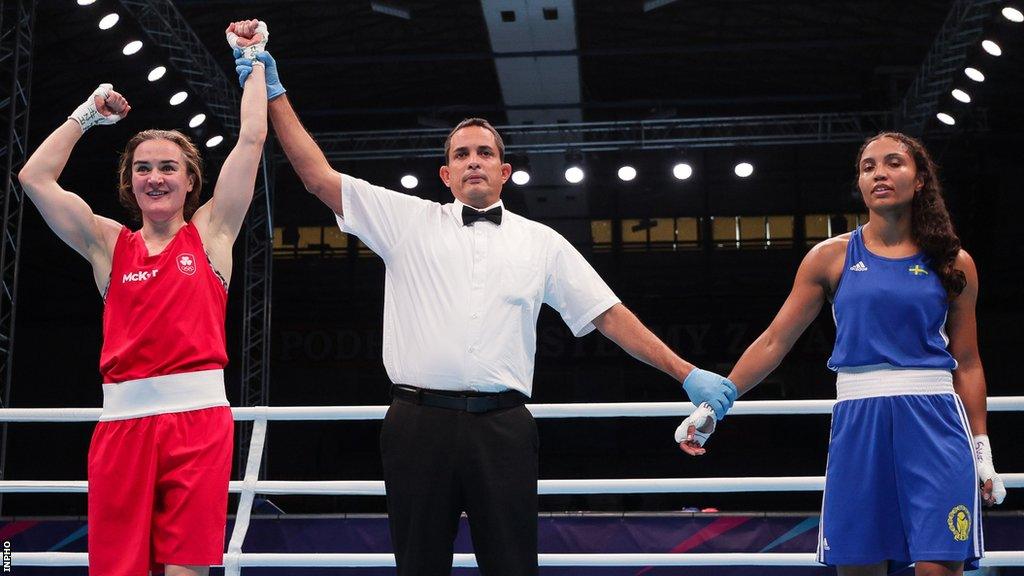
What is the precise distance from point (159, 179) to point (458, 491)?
1172 mm

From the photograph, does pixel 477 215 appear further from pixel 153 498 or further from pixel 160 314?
pixel 153 498

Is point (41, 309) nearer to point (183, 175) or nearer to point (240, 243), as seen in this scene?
point (240, 243)

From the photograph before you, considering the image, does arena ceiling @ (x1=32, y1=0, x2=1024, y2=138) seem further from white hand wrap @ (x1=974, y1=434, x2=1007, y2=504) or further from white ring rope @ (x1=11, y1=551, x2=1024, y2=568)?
white hand wrap @ (x1=974, y1=434, x2=1007, y2=504)

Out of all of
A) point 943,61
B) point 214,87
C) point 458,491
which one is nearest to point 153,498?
point 458,491

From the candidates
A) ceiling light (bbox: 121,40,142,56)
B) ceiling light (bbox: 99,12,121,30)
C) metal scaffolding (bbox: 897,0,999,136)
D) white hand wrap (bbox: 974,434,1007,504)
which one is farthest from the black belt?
metal scaffolding (bbox: 897,0,999,136)

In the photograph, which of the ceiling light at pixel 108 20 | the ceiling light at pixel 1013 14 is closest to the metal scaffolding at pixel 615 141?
the ceiling light at pixel 1013 14

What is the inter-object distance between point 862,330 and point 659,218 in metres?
15.0

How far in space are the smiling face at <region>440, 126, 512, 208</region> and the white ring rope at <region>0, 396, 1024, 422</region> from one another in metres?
0.82

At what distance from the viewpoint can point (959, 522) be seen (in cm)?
253

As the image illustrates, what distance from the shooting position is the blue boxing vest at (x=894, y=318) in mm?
2664

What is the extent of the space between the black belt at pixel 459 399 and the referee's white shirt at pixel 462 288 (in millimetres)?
19

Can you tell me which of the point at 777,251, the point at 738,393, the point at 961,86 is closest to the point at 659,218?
the point at 777,251

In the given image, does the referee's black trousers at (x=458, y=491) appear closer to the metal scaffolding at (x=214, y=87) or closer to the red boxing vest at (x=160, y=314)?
the red boxing vest at (x=160, y=314)

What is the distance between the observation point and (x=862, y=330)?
2693 mm
